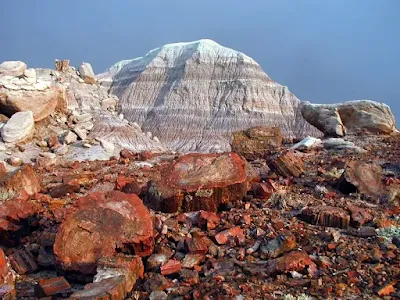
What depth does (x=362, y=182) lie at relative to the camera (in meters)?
6.83

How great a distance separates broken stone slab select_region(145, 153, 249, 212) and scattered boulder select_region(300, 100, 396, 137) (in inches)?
307

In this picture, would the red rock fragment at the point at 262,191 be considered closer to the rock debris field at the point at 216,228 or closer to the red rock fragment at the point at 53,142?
the rock debris field at the point at 216,228

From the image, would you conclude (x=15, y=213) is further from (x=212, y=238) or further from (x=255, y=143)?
(x=255, y=143)

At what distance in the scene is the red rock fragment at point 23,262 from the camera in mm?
5034

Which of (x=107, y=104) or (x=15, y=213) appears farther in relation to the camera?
(x=107, y=104)

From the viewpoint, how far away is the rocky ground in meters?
3.96

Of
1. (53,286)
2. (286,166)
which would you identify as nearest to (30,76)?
(286,166)

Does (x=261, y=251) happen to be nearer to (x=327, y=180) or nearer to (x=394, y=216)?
(x=394, y=216)

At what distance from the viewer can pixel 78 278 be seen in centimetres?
453

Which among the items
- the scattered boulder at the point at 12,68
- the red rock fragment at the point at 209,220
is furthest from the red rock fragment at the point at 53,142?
the red rock fragment at the point at 209,220

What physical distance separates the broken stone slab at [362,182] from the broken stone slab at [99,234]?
3.44 metres

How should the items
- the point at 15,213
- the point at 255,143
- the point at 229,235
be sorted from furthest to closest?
the point at 255,143, the point at 15,213, the point at 229,235

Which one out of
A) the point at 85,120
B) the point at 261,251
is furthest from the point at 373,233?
the point at 85,120

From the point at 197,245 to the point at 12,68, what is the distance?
53.1 ft
